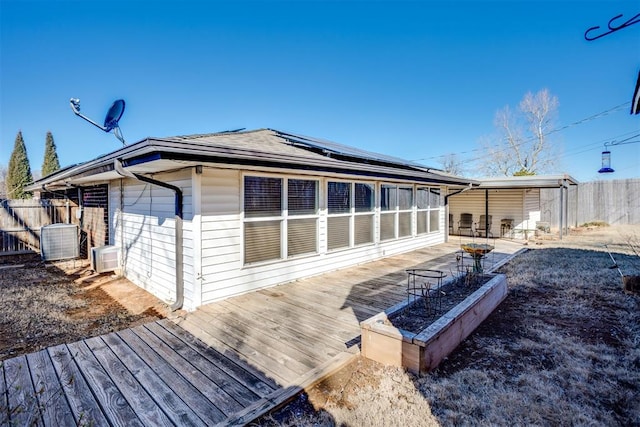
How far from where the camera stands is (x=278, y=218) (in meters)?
4.96

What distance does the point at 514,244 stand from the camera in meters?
10.2

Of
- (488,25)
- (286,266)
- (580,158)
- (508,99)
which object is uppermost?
(508,99)

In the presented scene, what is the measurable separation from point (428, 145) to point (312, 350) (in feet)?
95.0

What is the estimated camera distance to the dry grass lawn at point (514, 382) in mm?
1976

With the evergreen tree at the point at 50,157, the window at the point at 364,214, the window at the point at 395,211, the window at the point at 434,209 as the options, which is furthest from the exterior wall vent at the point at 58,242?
the evergreen tree at the point at 50,157

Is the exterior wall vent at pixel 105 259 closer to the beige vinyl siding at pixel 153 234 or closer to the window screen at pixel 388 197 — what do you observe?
the beige vinyl siding at pixel 153 234

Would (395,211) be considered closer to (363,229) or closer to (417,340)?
(363,229)

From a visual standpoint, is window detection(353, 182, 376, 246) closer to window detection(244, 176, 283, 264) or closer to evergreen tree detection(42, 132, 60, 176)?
window detection(244, 176, 283, 264)

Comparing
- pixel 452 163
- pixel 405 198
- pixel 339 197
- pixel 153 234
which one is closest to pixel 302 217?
pixel 339 197

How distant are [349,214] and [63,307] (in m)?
4.98

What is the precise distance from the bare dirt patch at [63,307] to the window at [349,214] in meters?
3.29

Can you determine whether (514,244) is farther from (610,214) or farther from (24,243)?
(24,243)

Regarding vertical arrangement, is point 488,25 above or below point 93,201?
above

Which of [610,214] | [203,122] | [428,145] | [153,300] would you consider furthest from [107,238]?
[428,145]
